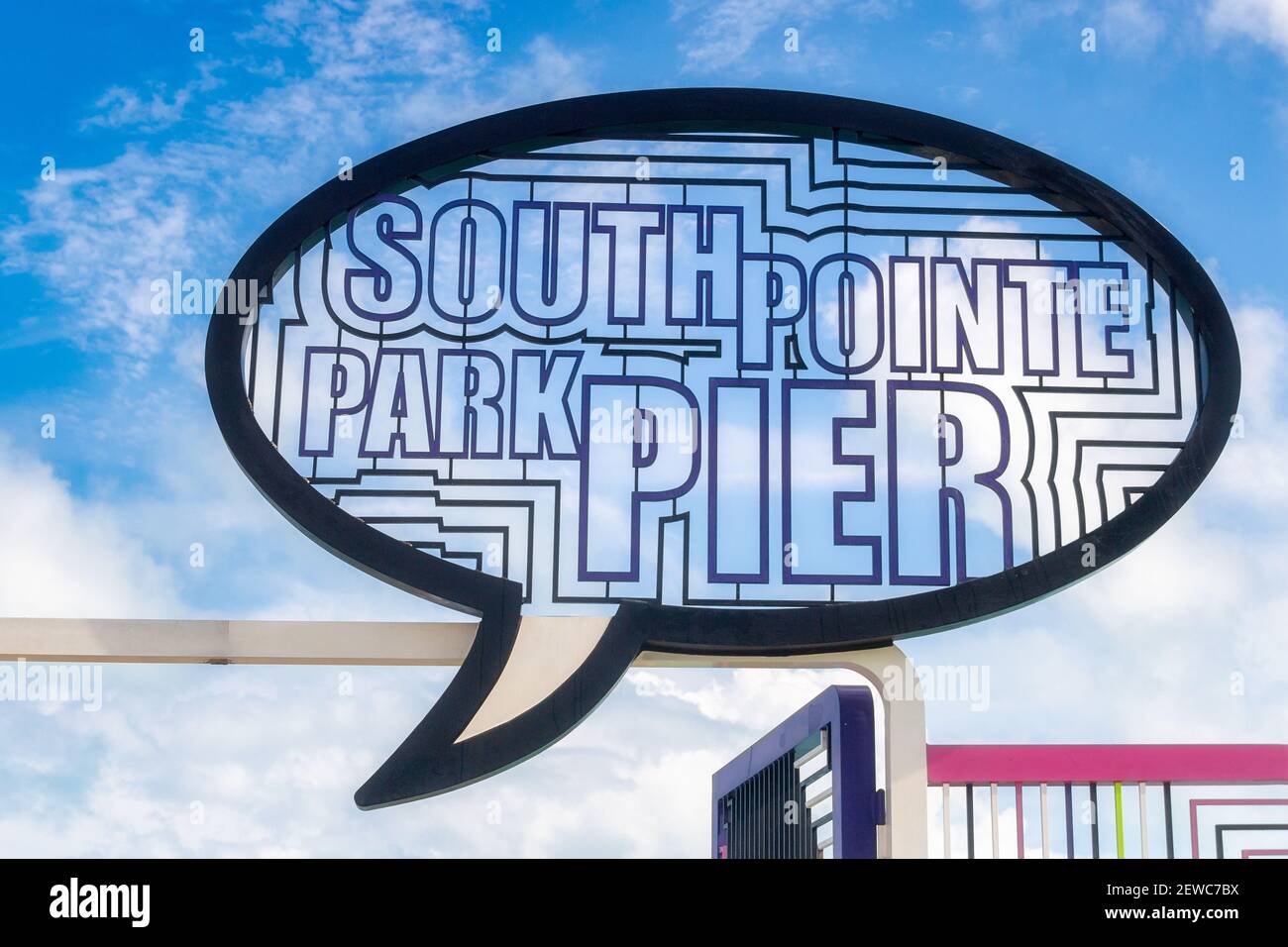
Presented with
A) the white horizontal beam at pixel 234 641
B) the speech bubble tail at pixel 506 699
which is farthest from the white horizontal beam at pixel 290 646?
the speech bubble tail at pixel 506 699

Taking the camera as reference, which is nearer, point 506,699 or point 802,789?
point 506,699

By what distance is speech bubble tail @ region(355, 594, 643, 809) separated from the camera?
4160 mm

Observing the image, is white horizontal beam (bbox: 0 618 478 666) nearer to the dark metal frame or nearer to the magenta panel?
the dark metal frame

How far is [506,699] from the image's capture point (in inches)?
171

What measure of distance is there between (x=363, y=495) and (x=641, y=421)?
83cm

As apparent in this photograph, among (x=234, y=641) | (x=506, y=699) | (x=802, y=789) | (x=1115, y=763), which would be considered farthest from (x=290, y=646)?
(x=1115, y=763)

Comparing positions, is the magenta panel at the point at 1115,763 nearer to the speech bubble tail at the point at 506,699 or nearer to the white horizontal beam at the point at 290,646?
the white horizontal beam at the point at 290,646

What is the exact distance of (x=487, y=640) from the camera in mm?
4363

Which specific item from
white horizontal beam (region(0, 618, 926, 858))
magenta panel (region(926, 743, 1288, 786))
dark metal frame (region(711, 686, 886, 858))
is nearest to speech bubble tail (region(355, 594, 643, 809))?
white horizontal beam (region(0, 618, 926, 858))

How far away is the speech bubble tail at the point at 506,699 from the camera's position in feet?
13.6

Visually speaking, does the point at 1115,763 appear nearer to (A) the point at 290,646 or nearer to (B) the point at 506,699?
(B) the point at 506,699
